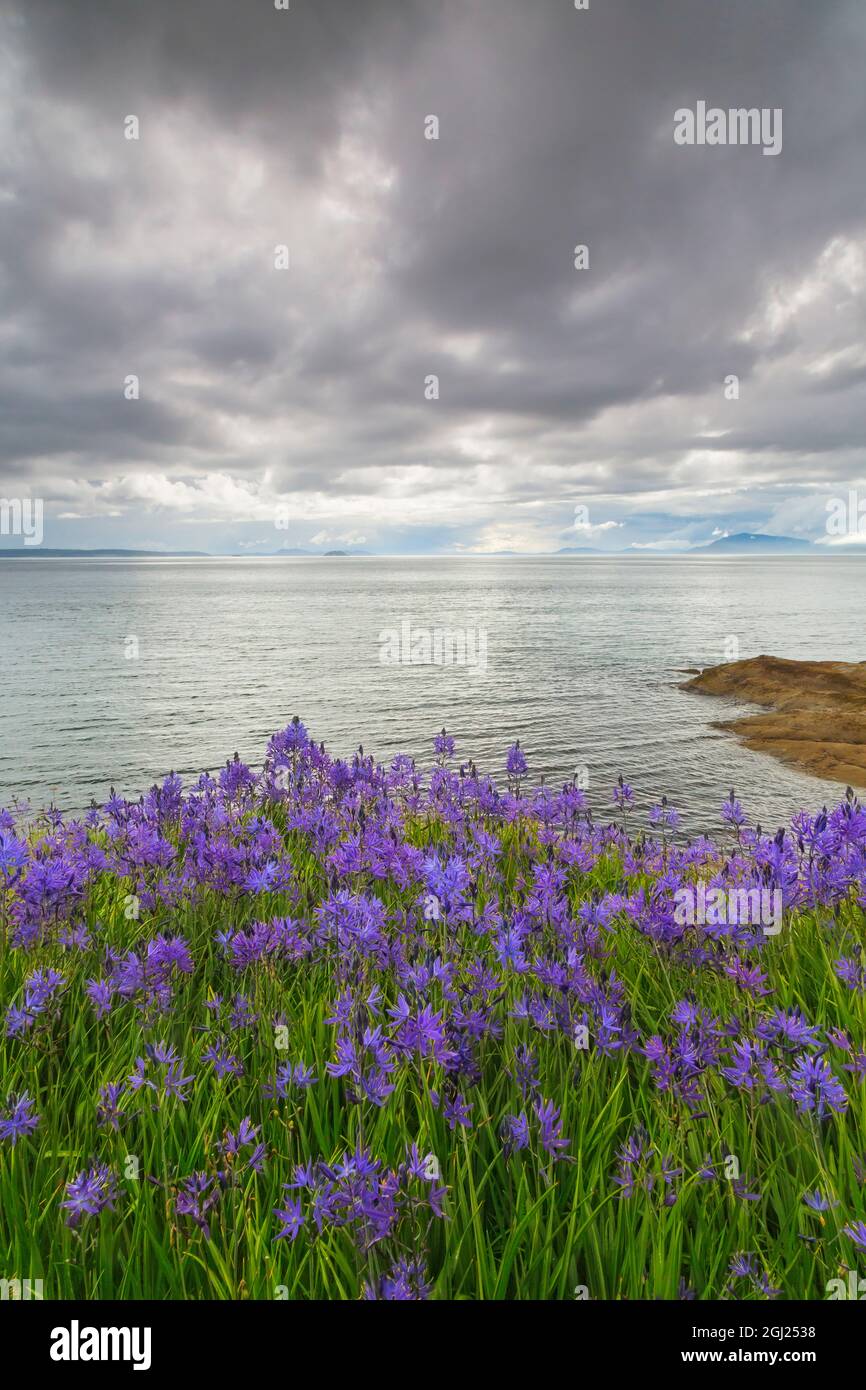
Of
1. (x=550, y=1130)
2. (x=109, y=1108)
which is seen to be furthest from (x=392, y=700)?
(x=550, y=1130)

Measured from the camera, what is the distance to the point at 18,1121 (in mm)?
2795

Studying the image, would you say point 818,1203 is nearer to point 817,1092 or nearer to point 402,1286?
point 817,1092

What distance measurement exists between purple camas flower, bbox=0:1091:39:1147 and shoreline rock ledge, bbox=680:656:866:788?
2349cm

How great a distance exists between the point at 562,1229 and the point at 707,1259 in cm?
51

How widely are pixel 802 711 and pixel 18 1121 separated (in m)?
32.6

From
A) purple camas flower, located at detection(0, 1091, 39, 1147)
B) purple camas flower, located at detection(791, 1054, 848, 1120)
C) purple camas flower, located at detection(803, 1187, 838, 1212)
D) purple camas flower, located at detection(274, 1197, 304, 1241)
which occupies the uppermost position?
purple camas flower, located at detection(791, 1054, 848, 1120)

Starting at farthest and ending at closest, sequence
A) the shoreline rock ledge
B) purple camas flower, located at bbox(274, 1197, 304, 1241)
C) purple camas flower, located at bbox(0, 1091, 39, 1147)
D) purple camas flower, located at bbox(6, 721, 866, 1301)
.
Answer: the shoreline rock ledge, purple camas flower, located at bbox(0, 1091, 39, 1147), purple camas flower, located at bbox(6, 721, 866, 1301), purple camas flower, located at bbox(274, 1197, 304, 1241)

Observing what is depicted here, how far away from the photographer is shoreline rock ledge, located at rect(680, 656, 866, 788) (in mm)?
23875

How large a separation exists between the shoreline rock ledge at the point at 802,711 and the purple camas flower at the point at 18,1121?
23.5 metres

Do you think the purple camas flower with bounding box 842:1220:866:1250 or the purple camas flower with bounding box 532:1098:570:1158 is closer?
the purple camas flower with bounding box 842:1220:866:1250

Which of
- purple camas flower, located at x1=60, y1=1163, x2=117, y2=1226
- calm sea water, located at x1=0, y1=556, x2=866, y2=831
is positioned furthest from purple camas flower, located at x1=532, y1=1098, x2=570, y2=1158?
calm sea water, located at x1=0, y1=556, x2=866, y2=831

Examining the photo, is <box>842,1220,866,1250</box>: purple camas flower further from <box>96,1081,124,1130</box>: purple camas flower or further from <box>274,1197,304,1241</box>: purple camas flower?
<box>96,1081,124,1130</box>: purple camas flower

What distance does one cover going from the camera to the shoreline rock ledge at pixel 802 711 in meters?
23.9

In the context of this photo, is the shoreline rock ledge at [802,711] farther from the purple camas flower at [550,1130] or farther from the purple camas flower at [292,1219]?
the purple camas flower at [292,1219]
